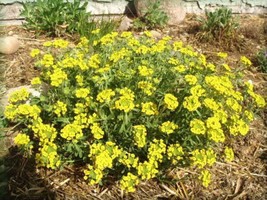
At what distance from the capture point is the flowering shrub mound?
8.84ft

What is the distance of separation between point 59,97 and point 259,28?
133 inches

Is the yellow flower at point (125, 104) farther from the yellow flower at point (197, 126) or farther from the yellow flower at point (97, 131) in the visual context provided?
the yellow flower at point (197, 126)

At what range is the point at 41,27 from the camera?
4.80 metres

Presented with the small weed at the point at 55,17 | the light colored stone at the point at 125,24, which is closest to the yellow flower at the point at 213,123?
the small weed at the point at 55,17

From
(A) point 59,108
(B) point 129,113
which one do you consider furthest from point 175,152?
(A) point 59,108

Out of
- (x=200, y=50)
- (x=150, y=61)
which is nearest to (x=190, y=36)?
(x=200, y=50)

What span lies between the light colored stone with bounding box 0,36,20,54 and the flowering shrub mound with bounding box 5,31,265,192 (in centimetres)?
140

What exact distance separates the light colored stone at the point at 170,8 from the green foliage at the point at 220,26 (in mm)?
517

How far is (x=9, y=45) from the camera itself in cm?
440

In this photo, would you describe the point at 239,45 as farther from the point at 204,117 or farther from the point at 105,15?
the point at 204,117

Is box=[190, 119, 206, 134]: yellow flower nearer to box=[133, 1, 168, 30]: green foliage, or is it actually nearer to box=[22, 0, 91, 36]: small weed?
box=[22, 0, 91, 36]: small weed

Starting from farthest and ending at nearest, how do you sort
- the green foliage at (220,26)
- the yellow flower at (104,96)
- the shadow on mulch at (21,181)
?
1. the green foliage at (220,26)
2. the shadow on mulch at (21,181)
3. the yellow flower at (104,96)

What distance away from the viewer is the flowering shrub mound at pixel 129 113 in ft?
8.84

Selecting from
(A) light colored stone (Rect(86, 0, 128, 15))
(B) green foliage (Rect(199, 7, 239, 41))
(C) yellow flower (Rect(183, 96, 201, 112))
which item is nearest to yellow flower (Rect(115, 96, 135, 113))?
(C) yellow flower (Rect(183, 96, 201, 112))
